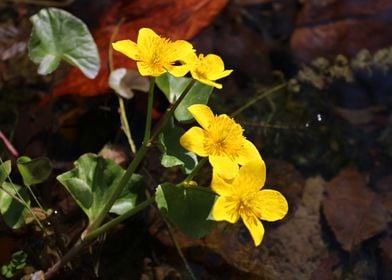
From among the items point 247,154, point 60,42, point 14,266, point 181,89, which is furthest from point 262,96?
point 14,266

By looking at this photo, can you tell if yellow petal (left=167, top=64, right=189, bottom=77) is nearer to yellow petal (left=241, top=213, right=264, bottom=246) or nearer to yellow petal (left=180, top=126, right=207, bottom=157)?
yellow petal (left=180, top=126, right=207, bottom=157)

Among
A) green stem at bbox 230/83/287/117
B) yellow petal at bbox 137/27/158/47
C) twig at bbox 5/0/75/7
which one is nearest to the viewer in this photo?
yellow petal at bbox 137/27/158/47

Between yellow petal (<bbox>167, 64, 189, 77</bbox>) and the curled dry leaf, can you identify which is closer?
yellow petal (<bbox>167, 64, 189, 77</bbox>)

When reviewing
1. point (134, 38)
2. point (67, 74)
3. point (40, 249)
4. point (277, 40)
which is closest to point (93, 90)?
point (67, 74)

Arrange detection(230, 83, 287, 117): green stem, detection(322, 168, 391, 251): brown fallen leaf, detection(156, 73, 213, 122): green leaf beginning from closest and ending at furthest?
detection(156, 73, 213, 122): green leaf < detection(322, 168, 391, 251): brown fallen leaf < detection(230, 83, 287, 117): green stem

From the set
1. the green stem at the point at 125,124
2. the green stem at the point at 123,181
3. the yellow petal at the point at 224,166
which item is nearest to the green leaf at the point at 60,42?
the green stem at the point at 125,124

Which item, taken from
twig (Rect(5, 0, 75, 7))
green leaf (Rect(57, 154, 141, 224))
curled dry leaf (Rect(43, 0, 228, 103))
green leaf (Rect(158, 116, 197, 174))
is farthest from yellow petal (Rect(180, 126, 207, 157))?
twig (Rect(5, 0, 75, 7))

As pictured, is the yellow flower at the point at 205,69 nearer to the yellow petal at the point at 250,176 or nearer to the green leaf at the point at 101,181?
the yellow petal at the point at 250,176

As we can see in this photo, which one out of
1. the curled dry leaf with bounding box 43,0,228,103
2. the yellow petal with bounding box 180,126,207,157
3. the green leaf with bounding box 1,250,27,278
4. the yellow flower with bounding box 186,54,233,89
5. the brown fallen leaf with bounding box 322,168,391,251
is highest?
the yellow flower with bounding box 186,54,233,89
